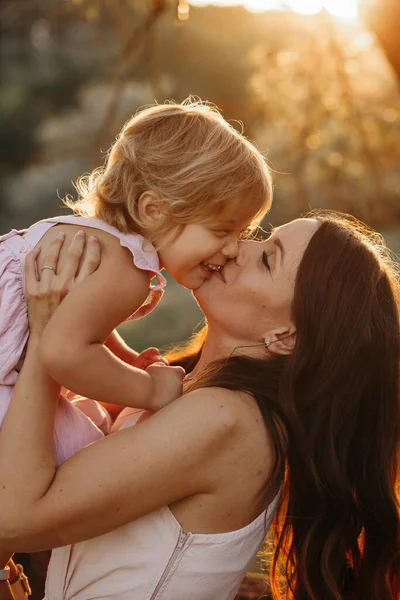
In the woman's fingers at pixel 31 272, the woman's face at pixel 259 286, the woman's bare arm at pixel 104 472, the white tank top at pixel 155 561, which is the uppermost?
the woman's fingers at pixel 31 272

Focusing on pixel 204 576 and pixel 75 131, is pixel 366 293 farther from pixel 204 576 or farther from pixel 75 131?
pixel 75 131

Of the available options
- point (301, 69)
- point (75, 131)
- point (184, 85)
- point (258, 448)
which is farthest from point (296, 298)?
point (75, 131)

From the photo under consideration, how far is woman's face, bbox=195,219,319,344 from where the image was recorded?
2385 millimetres

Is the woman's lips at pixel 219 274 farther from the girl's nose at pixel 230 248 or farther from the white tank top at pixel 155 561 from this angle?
the white tank top at pixel 155 561

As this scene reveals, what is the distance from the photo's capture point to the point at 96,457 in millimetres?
1992

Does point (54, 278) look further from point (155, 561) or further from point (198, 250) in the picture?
point (155, 561)

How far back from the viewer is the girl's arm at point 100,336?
1.97 m

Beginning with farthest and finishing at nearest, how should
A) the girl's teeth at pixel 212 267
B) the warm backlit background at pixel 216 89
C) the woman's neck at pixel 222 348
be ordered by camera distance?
the warm backlit background at pixel 216 89, the woman's neck at pixel 222 348, the girl's teeth at pixel 212 267

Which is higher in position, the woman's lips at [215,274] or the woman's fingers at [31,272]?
the woman's fingers at [31,272]

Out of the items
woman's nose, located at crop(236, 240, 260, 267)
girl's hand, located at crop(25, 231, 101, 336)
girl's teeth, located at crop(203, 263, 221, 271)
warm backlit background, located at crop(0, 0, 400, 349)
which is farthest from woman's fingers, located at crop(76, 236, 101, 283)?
warm backlit background, located at crop(0, 0, 400, 349)

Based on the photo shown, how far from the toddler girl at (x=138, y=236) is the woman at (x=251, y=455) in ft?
0.31

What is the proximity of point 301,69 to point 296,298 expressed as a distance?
14.3 ft

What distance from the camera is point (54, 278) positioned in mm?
2055

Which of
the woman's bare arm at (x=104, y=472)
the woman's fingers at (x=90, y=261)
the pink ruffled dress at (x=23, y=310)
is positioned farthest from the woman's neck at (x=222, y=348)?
the woman's fingers at (x=90, y=261)
